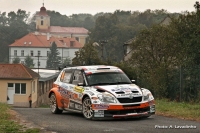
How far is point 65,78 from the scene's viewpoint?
17.1m

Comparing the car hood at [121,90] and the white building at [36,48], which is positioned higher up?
the white building at [36,48]

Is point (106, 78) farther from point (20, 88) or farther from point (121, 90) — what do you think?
point (20, 88)

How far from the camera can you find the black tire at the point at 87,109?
1475 centimetres

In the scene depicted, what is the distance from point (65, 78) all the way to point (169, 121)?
170 inches

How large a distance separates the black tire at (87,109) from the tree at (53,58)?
139685 mm

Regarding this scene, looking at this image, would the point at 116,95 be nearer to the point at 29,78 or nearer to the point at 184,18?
the point at 184,18

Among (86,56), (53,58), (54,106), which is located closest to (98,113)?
(54,106)

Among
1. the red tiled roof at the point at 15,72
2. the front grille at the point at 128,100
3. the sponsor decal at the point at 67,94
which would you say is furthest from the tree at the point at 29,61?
the front grille at the point at 128,100

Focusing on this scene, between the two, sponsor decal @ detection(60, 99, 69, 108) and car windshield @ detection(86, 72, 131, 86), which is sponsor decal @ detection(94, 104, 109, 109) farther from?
sponsor decal @ detection(60, 99, 69, 108)

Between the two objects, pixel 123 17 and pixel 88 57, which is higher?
pixel 123 17

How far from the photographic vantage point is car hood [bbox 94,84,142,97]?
14.4 m

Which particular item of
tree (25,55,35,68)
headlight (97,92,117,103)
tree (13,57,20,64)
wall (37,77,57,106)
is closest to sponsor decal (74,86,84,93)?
headlight (97,92,117,103)

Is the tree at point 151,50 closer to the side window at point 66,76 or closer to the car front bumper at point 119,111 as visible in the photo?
the side window at point 66,76

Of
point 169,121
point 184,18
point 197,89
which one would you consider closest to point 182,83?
point 197,89
